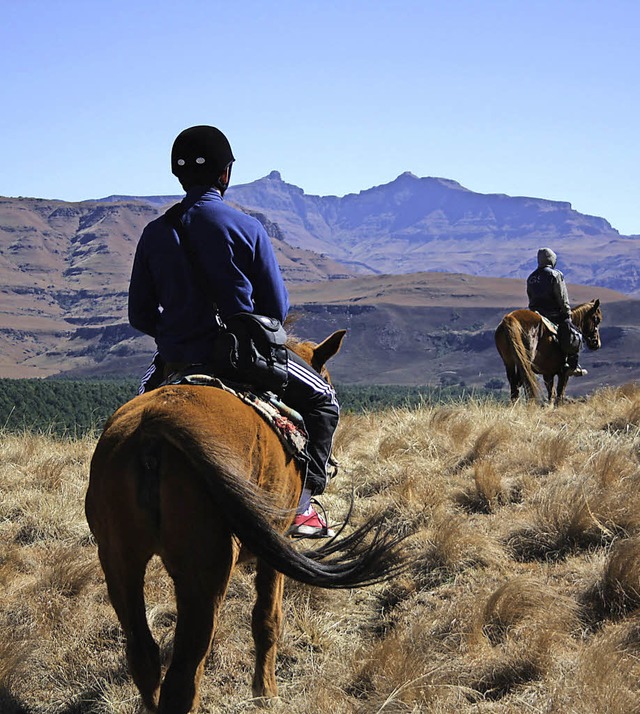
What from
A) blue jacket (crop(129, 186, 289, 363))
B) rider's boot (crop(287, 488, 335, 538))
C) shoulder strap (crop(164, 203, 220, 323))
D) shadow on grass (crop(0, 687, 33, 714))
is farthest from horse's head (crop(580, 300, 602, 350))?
shadow on grass (crop(0, 687, 33, 714))

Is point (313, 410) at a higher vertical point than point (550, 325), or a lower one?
higher

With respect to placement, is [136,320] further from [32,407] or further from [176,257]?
[32,407]

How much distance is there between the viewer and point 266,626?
3.95m

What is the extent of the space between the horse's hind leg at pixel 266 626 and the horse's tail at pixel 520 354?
9004mm

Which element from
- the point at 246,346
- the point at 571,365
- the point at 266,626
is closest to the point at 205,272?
the point at 246,346

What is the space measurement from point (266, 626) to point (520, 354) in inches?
368

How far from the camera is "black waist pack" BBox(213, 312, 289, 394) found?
3674mm

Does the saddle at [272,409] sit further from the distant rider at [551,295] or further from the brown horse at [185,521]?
the distant rider at [551,295]

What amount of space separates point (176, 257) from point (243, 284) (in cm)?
34

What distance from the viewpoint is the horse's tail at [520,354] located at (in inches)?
489

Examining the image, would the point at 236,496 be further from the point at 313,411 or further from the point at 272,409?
the point at 313,411

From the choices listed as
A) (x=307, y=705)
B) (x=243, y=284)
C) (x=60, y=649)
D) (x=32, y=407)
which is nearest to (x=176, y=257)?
(x=243, y=284)

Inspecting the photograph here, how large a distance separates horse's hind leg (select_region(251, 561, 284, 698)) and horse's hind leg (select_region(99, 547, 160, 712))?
65cm

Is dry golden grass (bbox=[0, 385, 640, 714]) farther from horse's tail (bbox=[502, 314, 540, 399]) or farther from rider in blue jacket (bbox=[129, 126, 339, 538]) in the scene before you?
horse's tail (bbox=[502, 314, 540, 399])
